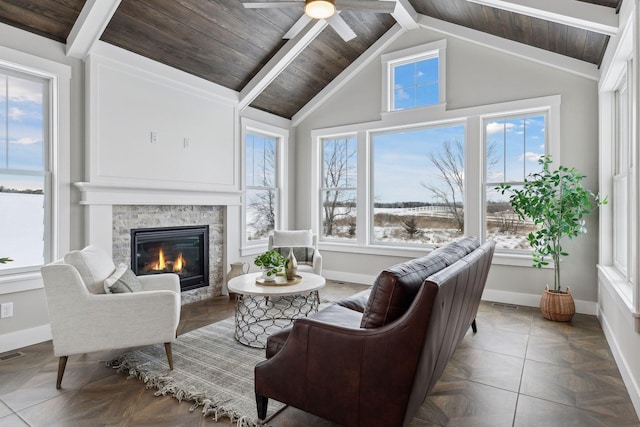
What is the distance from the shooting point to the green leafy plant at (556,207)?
3.72 m

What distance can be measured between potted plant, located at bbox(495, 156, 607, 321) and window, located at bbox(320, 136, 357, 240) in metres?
2.57

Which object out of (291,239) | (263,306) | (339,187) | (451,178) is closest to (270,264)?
(263,306)

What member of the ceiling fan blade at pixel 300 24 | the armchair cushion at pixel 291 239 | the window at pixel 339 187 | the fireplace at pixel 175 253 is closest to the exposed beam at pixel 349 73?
the window at pixel 339 187

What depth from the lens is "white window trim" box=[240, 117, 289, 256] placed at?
531 cm

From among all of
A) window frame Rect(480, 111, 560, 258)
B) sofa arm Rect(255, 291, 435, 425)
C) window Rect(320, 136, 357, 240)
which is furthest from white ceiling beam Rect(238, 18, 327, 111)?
sofa arm Rect(255, 291, 435, 425)

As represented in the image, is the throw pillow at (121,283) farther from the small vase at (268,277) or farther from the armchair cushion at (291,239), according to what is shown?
the armchair cushion at (291,239)

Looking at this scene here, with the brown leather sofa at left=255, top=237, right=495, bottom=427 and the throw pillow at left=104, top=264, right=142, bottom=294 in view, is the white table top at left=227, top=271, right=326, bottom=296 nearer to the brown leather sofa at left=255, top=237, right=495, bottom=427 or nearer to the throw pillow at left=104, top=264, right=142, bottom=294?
the throw pillow at left=104, top=264, right=142, bottom=294

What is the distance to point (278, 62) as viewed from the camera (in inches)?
187

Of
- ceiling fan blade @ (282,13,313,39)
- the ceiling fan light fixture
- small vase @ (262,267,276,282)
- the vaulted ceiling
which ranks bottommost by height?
small vase @ (262,267,276,282)

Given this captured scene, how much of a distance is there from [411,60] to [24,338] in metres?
5.53

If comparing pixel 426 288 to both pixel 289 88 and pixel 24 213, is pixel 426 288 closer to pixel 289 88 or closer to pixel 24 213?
pixel 24 213

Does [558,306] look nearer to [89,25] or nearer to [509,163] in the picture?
[509,163]

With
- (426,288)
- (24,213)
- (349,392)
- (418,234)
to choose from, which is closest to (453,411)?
(349,392)

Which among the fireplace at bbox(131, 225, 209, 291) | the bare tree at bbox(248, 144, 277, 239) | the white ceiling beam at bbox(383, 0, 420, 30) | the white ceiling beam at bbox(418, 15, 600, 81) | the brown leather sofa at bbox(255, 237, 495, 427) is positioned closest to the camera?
the brown leather sofa at bbox(255, 237, 495, 427)
